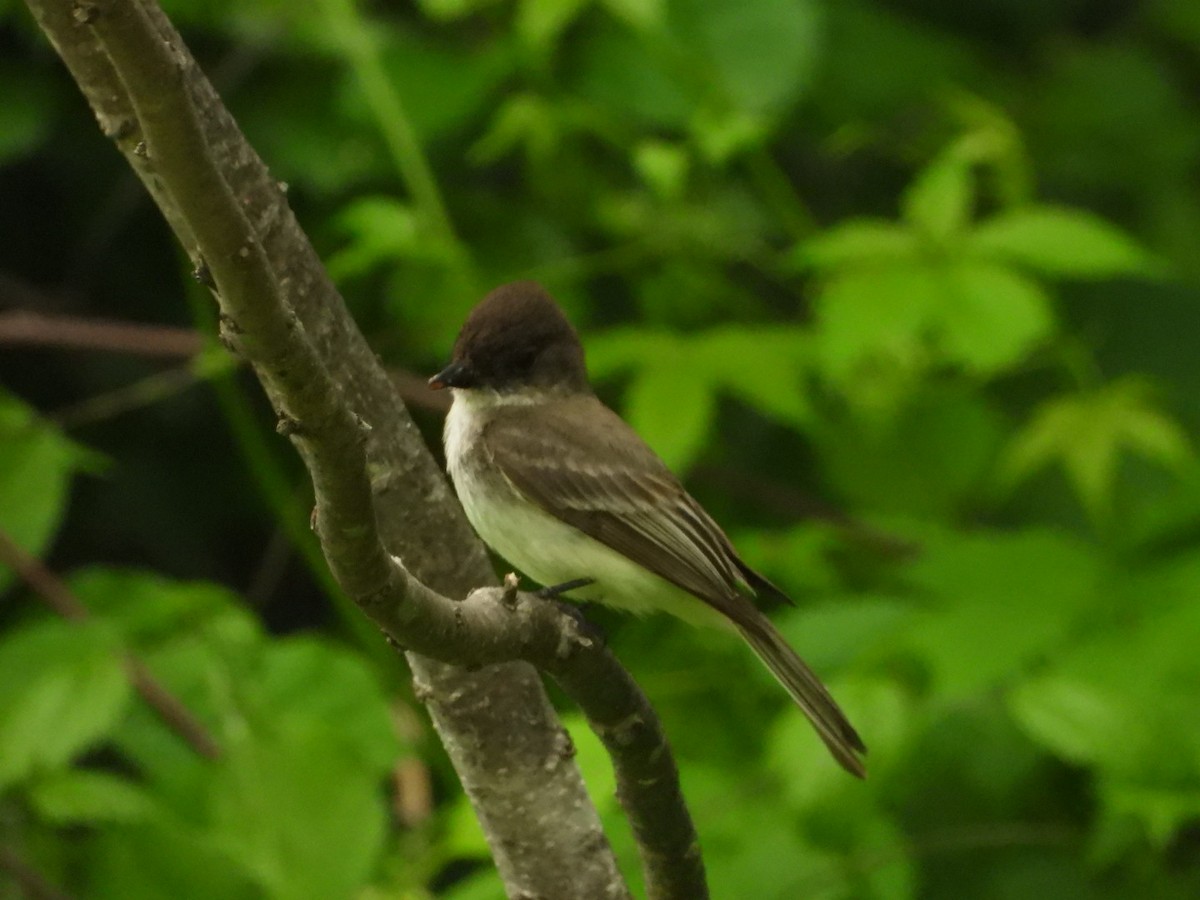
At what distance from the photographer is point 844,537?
3438mm

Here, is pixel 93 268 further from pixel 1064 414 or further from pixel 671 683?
pixel 1064 414

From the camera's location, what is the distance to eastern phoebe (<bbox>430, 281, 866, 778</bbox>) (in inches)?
95.5

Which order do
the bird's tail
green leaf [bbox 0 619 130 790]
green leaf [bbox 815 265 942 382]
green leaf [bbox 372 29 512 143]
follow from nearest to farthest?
the bird's tail, green leaf [bbox 0 619 130 790], green leaf [bbox 815 265 942 382], green leaf [bbox 372 29 512 143]

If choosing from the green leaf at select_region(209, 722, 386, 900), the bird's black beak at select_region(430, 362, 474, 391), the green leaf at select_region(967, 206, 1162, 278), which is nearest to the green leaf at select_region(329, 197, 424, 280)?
the bird's black beak at select_region(430, 362, 474, 391)

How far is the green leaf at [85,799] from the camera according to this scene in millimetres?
2762

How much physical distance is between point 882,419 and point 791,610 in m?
0.60

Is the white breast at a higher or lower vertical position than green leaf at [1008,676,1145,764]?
higher

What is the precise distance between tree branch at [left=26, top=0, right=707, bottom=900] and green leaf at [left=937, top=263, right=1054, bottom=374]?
105 centimetres

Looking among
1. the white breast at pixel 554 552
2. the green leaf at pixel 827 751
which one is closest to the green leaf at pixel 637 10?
the white breast at pixel 554 552

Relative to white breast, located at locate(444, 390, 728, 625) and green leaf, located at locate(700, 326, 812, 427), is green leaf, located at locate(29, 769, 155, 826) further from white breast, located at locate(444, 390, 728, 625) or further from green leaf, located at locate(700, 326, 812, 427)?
green leaf, located at locate(700, 326, 812, 427)

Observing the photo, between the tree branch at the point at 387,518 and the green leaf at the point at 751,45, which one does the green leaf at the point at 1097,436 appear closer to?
the green leaf at the point at 751,45

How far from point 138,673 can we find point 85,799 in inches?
13.8

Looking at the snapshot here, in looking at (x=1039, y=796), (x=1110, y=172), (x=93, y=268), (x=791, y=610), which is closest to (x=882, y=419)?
(x=791, y=610)

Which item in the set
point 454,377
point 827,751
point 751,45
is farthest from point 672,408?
point 751,45
